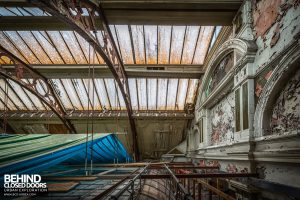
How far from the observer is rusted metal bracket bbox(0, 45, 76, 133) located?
9422 millimetres

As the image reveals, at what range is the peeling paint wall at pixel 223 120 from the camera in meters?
6.89

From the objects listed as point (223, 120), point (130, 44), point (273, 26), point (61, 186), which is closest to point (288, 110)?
point (273, 26)

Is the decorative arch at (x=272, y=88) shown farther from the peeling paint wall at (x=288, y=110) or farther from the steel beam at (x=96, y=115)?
the steel beam at (x=96, y=115)

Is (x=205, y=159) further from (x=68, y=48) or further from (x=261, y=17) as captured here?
(x=68, y=48)

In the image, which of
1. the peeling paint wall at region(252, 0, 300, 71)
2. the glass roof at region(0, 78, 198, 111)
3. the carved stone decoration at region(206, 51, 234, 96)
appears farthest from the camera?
the glass roof at region(0, 78, 198, 111)

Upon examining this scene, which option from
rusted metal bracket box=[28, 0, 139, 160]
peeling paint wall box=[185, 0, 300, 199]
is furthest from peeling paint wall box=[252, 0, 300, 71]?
rusted metal bracket box=[28, 0, 139, 160]

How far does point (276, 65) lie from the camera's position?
4473 mm

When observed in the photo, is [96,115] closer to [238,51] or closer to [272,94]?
[238,51]

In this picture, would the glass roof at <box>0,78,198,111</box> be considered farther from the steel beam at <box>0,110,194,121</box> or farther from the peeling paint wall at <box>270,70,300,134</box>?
the peeling paint wall at <box>270,70,300,134</box>

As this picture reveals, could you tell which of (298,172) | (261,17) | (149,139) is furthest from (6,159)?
(149,139)

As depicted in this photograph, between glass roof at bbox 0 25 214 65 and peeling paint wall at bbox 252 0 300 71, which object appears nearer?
peeling paint wall at bbox 252 0 300 71

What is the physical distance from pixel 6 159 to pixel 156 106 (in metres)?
10.6

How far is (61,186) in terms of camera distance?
4.29m

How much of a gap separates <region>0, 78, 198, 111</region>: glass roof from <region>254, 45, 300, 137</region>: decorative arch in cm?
673
